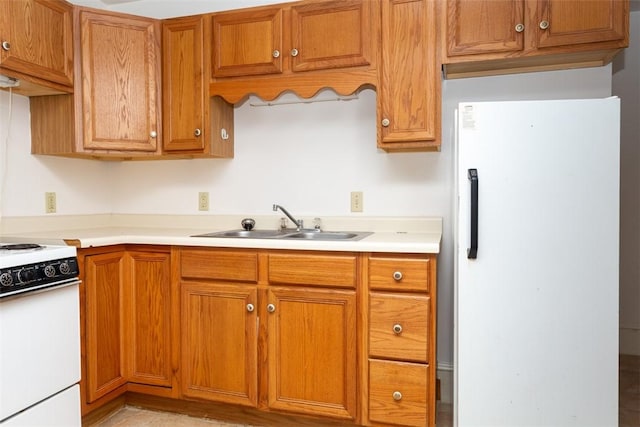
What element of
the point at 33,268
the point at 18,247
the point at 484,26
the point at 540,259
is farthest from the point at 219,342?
the point at 484,26

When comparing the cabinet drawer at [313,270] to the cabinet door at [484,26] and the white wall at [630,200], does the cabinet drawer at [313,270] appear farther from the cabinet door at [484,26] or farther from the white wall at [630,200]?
the white wall at [630,200]

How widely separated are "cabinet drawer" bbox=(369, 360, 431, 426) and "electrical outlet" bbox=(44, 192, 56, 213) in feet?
6.33

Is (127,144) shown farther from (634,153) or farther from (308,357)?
(634,153)

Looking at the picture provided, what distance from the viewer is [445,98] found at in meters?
2.33

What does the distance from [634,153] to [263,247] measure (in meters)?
2.46

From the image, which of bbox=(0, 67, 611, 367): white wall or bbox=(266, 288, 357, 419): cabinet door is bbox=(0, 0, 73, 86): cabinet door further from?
bbox=(266, 288, 357, 419): cabinet door

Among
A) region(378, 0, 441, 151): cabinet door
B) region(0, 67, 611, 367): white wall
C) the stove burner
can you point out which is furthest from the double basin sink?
the stove burner

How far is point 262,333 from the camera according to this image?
6.54ft

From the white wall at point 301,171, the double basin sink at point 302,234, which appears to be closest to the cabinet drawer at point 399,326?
the double basin sink at point 302,234

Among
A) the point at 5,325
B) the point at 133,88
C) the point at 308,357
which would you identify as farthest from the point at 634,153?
the point at 5,325

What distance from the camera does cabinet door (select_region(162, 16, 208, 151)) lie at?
2.36 metres

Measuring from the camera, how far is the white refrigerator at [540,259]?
165cm

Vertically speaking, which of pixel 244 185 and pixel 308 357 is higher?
pixel 244 185

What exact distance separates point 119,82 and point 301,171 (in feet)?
3.53
